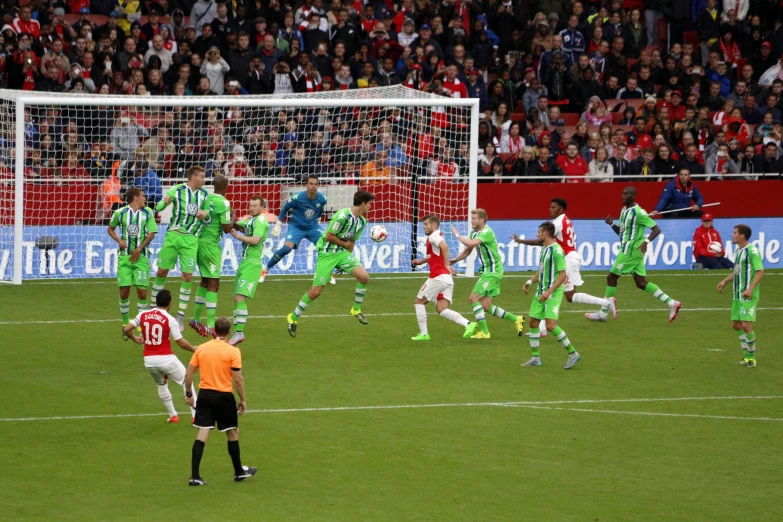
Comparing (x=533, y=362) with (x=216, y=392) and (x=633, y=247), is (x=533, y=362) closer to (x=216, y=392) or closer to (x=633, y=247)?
(x=633, y=247)

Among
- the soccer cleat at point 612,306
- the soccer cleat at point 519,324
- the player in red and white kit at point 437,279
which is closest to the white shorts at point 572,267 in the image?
the soccer cleat at point 612,306

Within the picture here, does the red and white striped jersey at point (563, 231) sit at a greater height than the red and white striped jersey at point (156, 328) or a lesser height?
greater

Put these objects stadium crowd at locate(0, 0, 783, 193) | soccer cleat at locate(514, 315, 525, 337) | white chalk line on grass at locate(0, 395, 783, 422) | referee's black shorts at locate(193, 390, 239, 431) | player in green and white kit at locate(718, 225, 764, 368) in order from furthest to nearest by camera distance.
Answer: stadium crowd at locate(0, 0, 783, 193) < soccer cleat at locate(514, 315, 525, 337) < player in green and white kit at locate(718, 225, 764, 368) < white chalk line on grass at locate(0, 395, 783, 422) < referee's black shorts at locate(193, 390, 239, 431)

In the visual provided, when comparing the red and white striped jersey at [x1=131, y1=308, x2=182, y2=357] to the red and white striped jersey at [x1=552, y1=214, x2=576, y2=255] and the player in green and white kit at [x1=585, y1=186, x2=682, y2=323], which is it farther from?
the player in green and white kit at [x1=585, y1=186, x2=682, y2=323]

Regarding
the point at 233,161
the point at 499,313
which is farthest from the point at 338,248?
the point at 233,161

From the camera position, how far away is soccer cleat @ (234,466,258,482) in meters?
9.98

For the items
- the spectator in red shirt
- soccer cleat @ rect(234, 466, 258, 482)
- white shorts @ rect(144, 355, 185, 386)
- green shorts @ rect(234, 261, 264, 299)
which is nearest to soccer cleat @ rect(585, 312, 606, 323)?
green shorts @ rect(234, 261, 264, 299)

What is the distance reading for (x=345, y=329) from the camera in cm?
1747

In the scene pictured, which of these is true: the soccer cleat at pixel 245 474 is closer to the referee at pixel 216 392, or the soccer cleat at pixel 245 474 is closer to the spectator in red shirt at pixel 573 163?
the referee at pixel 216 392

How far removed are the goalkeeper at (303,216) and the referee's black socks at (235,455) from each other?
10.7 m

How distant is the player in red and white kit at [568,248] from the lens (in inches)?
671

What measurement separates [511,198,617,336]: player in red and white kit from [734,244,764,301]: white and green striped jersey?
2722 millimetres

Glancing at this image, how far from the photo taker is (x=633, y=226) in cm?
1822

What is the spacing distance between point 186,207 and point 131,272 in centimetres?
120
